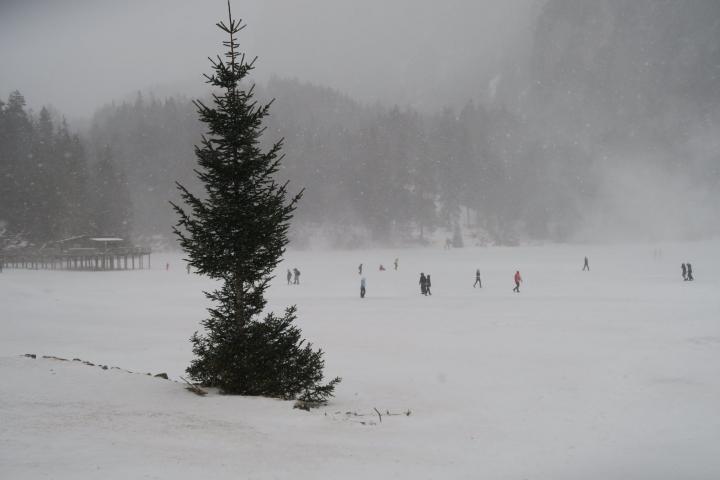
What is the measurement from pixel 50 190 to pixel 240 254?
76557 mm

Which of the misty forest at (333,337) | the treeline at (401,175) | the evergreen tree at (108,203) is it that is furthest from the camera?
the treeline at (401,175)

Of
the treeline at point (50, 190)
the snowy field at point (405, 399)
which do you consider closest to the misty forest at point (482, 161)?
the treeline at point (50, 190)

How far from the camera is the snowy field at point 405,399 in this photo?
6629 mm

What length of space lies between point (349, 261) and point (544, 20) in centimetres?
12085

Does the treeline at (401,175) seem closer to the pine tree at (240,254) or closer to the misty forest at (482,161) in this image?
the misty forest at (482,161)

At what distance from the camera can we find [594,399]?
1089 centimetres

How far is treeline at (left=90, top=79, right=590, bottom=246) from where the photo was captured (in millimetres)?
94375

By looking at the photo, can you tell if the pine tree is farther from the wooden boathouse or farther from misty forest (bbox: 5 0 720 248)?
misty forest (bbox: 5 0 720 248)

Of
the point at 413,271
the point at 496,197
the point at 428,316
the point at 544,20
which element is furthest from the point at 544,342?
the point at 544,20

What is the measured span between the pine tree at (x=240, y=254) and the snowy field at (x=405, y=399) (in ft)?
2.70

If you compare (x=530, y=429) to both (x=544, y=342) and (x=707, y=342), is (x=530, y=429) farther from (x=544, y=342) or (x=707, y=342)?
(x=707, y=342)

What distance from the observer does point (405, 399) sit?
1122 centimetres

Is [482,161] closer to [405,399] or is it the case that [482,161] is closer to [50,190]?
[50,190]

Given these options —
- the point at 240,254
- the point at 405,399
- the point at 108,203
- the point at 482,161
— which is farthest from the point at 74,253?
the point at 482,161
